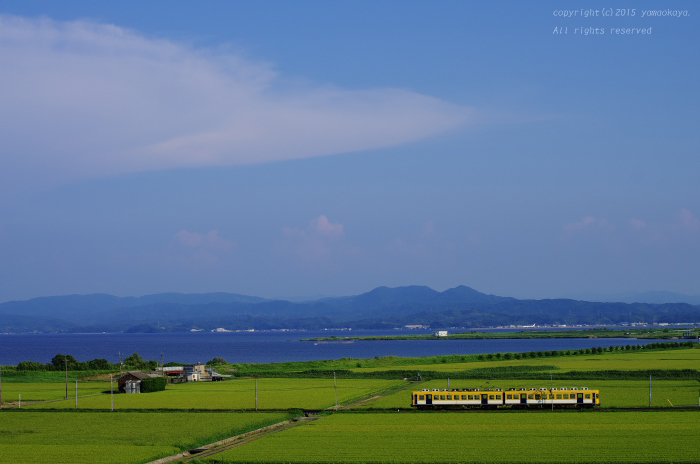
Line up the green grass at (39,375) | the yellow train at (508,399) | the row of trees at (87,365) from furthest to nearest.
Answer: the row of trees at (87,365)
the green grass at (39,375)
the yellow train at (508,399)

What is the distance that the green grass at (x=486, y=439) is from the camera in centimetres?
3130

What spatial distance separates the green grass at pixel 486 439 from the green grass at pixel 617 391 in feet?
21.0

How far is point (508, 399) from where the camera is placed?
164 ft

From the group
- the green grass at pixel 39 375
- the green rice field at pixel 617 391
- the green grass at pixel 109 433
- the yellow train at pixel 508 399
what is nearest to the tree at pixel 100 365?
the green grass at pixel 39 375

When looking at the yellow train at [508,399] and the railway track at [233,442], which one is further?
the yellow train at [508,399]

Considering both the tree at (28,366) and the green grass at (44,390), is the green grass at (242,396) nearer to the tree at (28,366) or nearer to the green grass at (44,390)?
the green grass at (44,390)

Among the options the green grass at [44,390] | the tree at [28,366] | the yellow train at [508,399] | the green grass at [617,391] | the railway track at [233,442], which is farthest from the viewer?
the tree at [28,366]

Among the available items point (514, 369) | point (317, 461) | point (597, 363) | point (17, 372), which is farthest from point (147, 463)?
point (597, 363)

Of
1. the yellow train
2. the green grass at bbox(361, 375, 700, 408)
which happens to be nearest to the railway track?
the yellow train

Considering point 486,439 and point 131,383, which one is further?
point 131,383

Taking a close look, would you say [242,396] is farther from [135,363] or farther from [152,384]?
[135,363]

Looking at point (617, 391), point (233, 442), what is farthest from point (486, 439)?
point (617, 391)

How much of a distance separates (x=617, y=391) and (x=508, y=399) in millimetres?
14706

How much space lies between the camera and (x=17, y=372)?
95.8 meters
